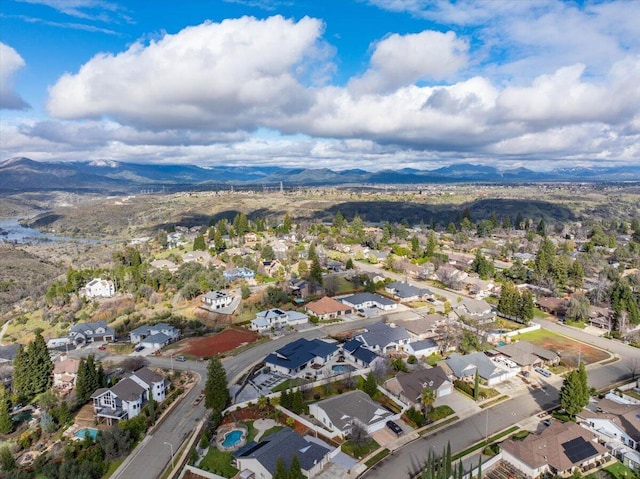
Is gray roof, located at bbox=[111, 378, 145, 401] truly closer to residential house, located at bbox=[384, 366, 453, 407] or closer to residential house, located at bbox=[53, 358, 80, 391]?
residential house, located at bbox=[53, 358, 80, 391]

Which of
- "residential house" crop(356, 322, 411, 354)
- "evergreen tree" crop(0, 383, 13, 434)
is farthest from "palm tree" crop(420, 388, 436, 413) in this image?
"evergreen tree" crop(0, 383, 13, 434)

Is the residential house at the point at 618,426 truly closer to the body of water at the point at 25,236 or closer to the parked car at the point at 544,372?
the parked car at the point at 544,372

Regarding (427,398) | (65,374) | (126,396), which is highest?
(427,398)

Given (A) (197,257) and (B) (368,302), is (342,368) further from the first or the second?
(A) (197,257)

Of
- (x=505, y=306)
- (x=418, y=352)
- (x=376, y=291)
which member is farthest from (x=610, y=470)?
(x=376, y=291)

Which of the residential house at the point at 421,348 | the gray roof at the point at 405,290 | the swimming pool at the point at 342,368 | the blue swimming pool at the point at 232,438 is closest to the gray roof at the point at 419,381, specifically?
the swimming pool at the point at 342,368

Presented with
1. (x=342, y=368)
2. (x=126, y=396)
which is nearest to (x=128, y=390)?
(x=126, y=396)
